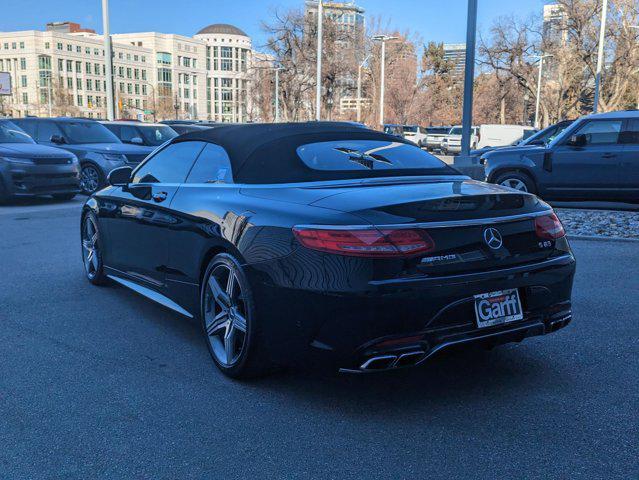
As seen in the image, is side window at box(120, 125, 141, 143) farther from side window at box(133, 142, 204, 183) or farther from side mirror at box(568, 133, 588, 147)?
side window at box(133, 142, 204, 183)

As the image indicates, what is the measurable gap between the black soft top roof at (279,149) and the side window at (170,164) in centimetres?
15

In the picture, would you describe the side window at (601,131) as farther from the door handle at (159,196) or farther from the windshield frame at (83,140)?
the windshield frame at (83,140)

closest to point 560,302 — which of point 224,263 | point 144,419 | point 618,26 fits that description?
point 224,263

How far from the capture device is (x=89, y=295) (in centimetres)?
594

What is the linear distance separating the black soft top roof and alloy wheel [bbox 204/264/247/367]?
2.03 ft

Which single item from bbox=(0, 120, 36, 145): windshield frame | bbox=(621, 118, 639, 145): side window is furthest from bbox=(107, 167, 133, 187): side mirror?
Result: bbox=(621, 118, 639, 145): side window

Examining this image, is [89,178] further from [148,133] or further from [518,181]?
[518,181]

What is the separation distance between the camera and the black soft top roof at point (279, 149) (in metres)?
4.05

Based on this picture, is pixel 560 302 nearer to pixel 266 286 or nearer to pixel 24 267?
pixel 266 286

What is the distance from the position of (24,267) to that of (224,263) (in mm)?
4093

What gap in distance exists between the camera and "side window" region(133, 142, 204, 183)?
15.8ft

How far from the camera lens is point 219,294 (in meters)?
4.04

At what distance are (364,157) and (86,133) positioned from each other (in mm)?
13039

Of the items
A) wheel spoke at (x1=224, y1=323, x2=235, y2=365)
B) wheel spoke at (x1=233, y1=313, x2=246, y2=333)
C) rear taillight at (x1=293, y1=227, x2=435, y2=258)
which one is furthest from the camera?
wheel spoke at (x1=224, y1=323, x2=235, y2=365)
